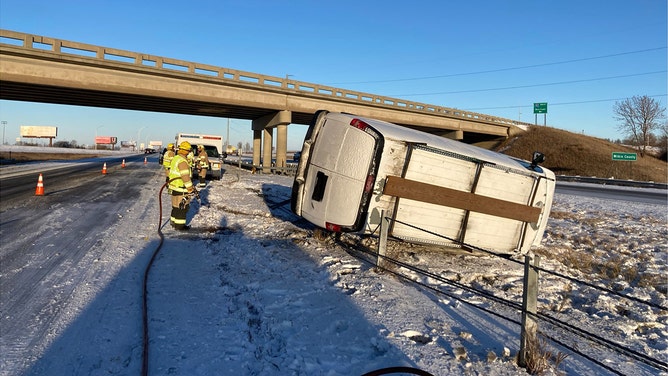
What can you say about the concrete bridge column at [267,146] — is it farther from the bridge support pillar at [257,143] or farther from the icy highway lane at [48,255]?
the icy highway lane at [48,255]

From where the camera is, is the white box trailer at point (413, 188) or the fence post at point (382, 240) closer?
the fence post at point (382, 240)

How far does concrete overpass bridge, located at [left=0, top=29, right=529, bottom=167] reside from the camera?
20.1m

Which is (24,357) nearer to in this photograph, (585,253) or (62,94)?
(585,253)

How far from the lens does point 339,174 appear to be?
589 cm

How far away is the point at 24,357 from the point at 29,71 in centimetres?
2341

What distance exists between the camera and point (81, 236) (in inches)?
276

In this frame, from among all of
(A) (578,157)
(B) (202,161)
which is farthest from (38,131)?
(A) (578,157)

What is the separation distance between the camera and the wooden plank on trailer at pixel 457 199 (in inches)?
219

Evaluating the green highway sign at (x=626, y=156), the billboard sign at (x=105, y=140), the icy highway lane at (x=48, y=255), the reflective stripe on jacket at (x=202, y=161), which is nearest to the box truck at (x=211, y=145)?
the reflective stripe on jacket at (x=202, y=161)

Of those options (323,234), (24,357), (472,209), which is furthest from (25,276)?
(472,209)

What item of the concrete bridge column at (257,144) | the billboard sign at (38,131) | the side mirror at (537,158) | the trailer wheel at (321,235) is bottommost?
the trailer wheel at (321,235)

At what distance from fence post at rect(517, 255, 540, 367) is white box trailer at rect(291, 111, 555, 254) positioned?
88.2 inches

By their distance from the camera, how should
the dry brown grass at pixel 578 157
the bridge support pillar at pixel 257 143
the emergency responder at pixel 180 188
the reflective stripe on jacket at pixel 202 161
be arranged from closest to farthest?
the emergency responder at pixel 180 188 < the reflective stripe on jacket at pixel 202 161 < the bridge support pillar at pixel 257 143 < the dry brown grass at pixel 578 157

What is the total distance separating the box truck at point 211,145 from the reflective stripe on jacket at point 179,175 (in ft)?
36.2
